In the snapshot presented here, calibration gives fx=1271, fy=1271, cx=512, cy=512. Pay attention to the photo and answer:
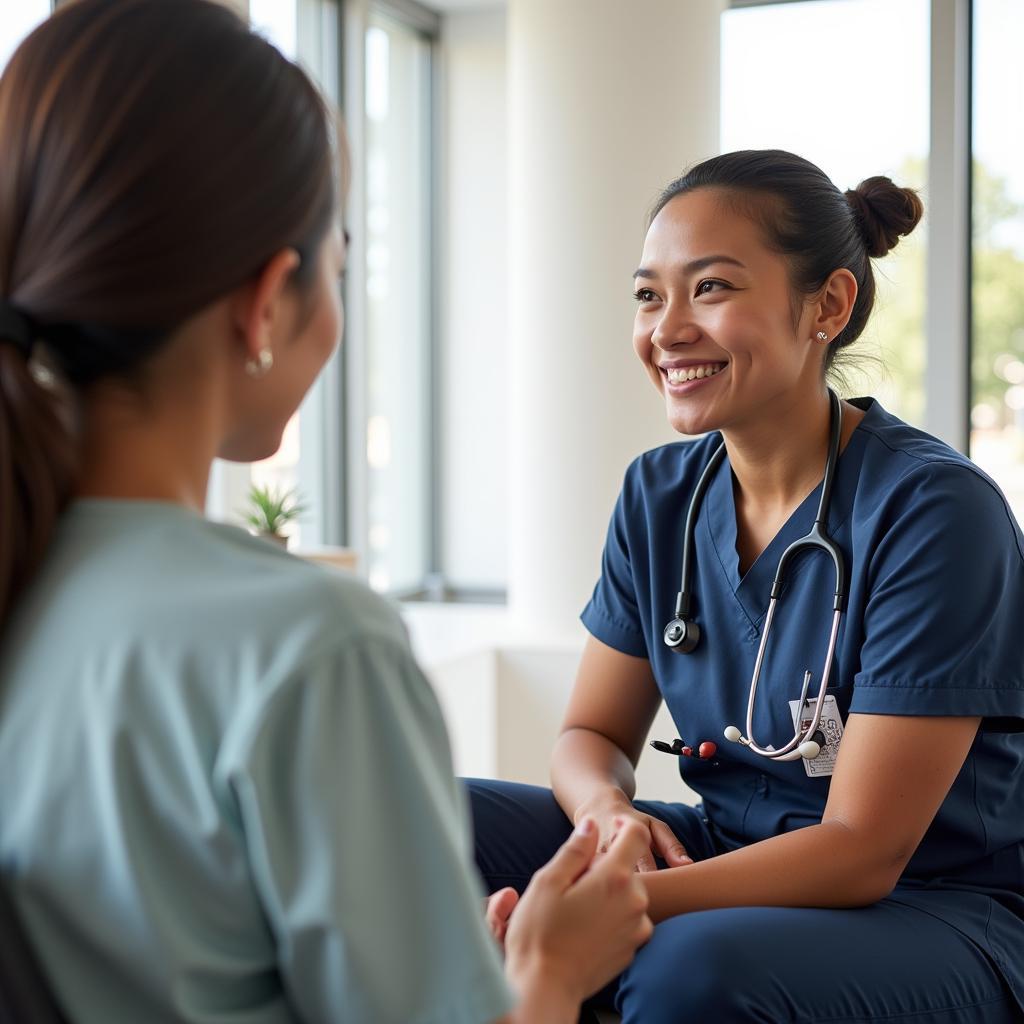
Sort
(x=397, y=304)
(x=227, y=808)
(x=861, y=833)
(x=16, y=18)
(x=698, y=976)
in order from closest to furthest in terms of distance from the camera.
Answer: (x=227, y=808), (x=698, y=976), (x=861, y=833), (x=16, y=18), (x=397, y=304)

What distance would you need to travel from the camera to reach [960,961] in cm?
120

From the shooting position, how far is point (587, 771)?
1.54 metres

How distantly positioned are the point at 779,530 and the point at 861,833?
0.39 meters

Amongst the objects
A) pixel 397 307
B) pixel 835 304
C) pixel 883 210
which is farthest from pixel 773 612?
pixel 397 307

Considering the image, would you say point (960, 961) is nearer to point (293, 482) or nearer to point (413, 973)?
point (413, 973)

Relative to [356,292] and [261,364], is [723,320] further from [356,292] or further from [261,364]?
[356,292]

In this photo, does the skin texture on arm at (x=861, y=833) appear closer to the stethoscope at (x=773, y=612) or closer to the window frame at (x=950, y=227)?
the stethoscope at (x=773, y=612)

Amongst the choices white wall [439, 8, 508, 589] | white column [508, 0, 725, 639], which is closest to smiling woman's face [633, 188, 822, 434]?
white column [508, 0, 725, 639]

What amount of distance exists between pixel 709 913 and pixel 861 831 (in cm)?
17

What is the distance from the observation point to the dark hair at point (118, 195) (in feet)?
2.22

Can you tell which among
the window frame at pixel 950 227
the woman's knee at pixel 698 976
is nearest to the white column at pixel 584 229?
the window frame at pixel 950 227

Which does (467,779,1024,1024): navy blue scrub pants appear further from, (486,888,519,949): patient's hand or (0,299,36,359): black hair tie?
(0,299,36,359): black hair tie

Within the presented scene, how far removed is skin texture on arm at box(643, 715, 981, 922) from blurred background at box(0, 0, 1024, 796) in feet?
1.84

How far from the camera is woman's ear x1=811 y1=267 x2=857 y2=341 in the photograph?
154 cm
